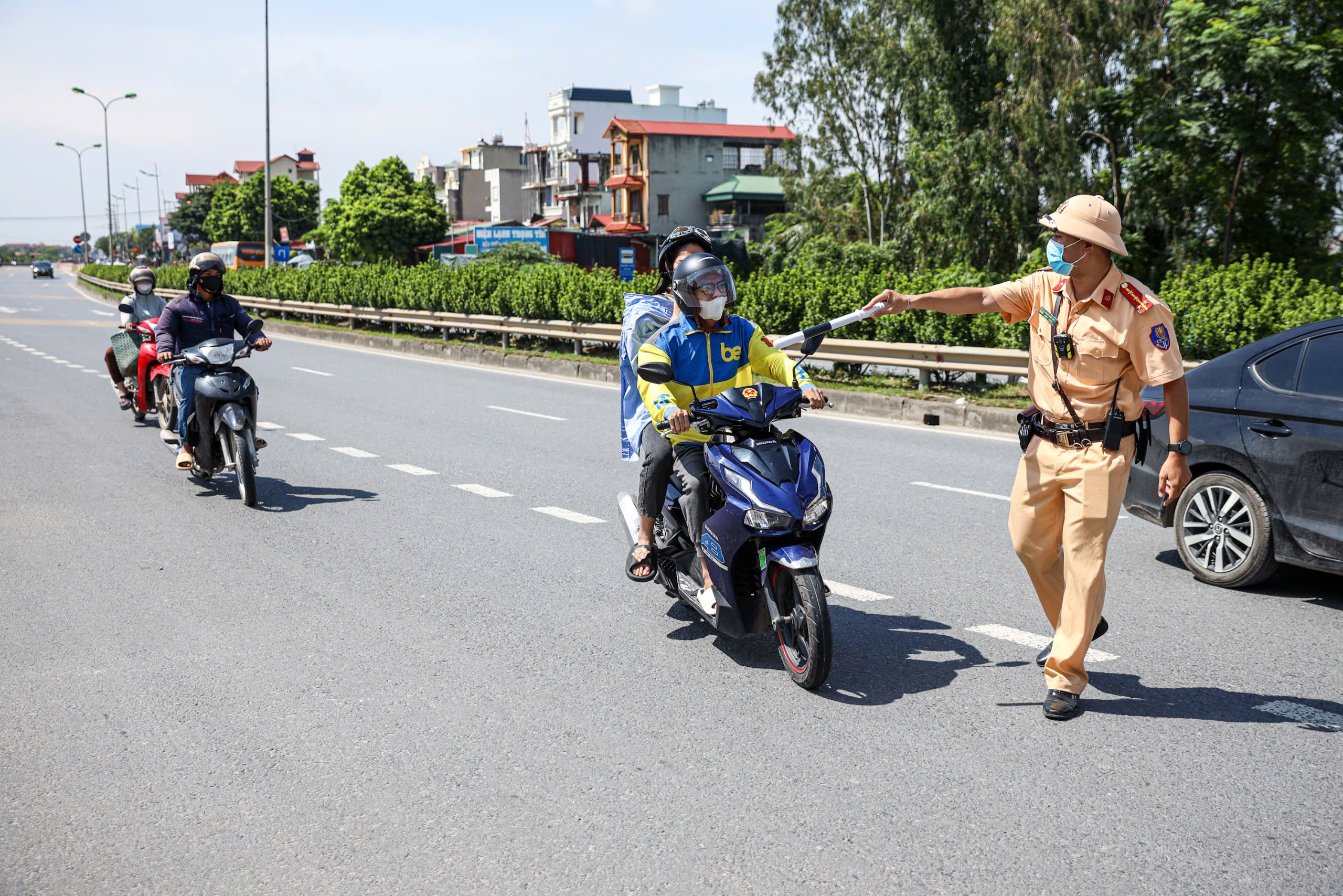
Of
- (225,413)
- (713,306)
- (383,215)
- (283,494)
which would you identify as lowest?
(283,494)

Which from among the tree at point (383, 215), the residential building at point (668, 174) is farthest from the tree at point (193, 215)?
the residential building at point (668, 174)

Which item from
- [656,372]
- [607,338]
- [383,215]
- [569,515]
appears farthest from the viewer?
[383,215]

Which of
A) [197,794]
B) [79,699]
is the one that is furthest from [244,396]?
[197,794]

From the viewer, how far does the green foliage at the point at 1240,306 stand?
40.9 feet

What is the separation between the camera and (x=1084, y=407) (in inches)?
174

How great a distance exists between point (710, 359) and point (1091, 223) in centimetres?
171

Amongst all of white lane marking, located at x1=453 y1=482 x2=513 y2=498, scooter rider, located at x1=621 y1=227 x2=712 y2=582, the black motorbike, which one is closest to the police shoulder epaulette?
scooter rider, located at x1=621 y1=227 x2=712 y2=582

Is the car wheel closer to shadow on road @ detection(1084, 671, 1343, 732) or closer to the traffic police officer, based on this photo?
shadow on road @ detection(1084, 671, 1343, 732)

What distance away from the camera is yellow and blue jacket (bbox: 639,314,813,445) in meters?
5.20

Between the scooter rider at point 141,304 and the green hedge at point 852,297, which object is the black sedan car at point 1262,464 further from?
the scooter rider at point 141,304

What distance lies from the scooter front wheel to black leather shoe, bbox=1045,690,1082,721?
0.83 metres

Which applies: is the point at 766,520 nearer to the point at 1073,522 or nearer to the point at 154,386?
the point at 1073,522

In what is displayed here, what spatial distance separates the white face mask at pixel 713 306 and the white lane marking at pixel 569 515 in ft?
10.6

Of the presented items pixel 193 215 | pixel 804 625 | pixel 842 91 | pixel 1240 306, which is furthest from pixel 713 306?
pixel 193 215
